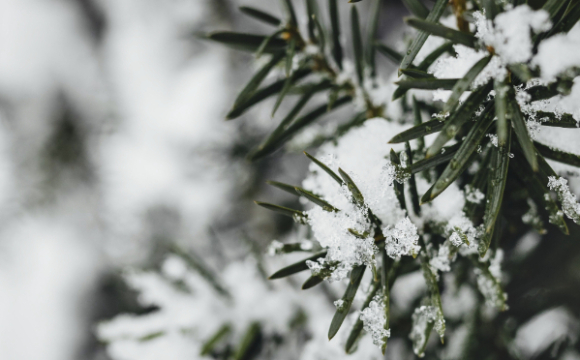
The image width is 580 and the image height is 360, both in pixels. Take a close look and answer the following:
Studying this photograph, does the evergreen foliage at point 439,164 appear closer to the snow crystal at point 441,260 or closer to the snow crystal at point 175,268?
the snow crystal at point 441,260

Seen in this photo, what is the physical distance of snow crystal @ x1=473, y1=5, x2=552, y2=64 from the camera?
0.23 meters

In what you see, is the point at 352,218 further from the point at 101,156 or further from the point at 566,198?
the point at 101,156

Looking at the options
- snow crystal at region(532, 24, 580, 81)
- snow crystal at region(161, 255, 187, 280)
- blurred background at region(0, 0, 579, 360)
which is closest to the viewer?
snow crystal at region(532, 24, 580, 81)

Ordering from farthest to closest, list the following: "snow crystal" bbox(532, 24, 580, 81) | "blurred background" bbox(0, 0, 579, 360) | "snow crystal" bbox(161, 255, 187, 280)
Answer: "blurred background" bbox(0, 0, 579, 360), "snow crystal" bbox(161, 255, 187, 280), "snow crystal" bbox(532, 24, 580, 81)

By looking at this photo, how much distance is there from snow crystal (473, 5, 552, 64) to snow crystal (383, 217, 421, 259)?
139 millimetres

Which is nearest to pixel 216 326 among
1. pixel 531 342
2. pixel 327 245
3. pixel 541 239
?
pixel 327 245

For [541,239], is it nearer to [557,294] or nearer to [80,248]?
[557,294]

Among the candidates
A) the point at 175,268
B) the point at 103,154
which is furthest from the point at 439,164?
the point at 103,154

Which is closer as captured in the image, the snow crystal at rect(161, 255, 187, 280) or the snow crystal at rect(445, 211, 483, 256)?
the snow crystal at rect(445, 211, 483, 256)

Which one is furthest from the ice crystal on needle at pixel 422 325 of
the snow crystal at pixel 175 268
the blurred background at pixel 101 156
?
the blurred background at pixel 101 156

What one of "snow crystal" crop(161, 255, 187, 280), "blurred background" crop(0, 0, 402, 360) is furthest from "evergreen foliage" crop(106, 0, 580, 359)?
"blurred background" crop(0, 0, 402, 360)

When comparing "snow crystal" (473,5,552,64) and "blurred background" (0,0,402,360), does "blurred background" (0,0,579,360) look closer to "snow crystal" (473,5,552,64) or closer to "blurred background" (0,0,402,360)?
"blurred background" (0,0,402,360)

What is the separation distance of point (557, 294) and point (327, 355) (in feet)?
1.23

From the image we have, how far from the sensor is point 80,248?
143cm
